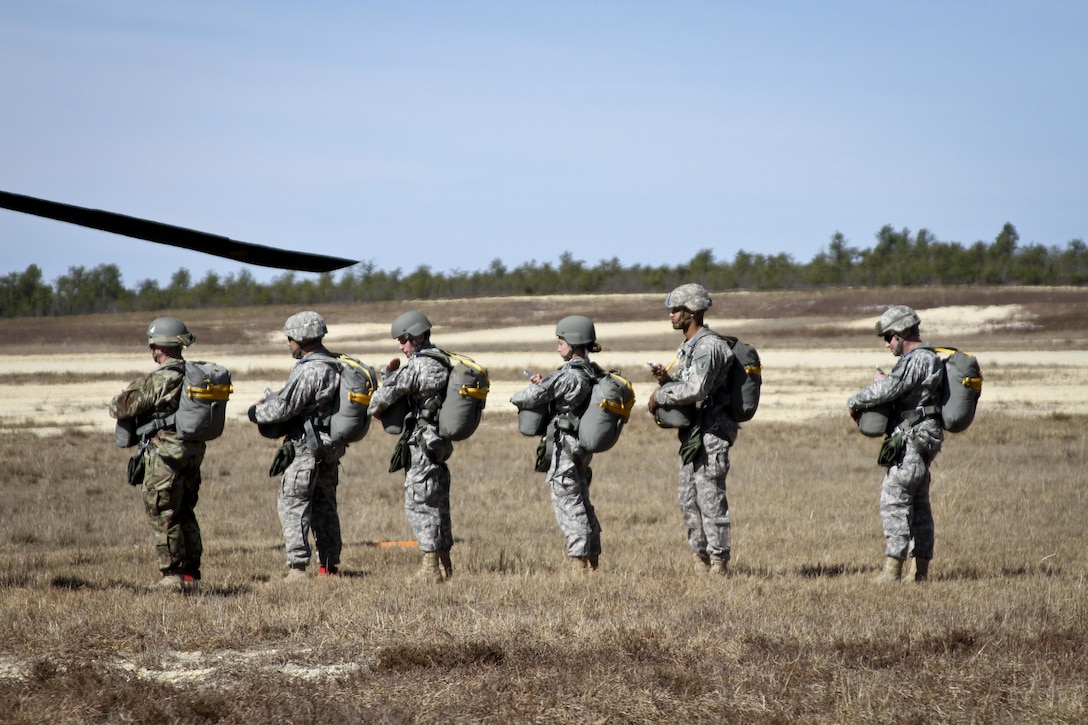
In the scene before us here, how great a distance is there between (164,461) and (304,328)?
1547 millimetres

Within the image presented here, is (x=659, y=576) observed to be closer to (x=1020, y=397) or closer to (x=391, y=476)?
(x=391, y=476)

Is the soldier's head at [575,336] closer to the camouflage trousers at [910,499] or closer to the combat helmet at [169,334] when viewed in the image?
the camouflage trousers at [910,499]

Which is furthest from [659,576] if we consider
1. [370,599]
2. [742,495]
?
[742,495]

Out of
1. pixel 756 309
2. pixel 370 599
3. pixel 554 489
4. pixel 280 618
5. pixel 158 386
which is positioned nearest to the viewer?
pixel 280 618

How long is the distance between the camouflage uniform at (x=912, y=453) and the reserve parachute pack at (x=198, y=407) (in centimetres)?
498

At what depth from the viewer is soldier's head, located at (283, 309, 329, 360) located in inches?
364

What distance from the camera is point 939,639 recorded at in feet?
21.2

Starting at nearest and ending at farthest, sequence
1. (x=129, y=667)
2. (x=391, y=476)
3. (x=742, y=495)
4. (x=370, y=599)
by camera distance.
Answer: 1. (x=129, y=667)
2. (x=370, y=599)
3. (x=742, y=495)
4. (x=391, y=476)

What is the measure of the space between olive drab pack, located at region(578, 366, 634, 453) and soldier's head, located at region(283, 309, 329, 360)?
90.5 inches

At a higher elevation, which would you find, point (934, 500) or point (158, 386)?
point (158, 386)

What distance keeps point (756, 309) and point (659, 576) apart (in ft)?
197

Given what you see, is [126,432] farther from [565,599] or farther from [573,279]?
[573,279]

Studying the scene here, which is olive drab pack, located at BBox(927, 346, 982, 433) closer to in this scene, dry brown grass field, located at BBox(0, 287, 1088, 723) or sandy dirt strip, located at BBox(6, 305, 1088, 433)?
dry brown grass field, located at BBox(0, 287, 1088, 723)

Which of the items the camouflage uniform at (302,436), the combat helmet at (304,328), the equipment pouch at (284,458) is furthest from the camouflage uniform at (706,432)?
the equipment pouch at (284,458)
